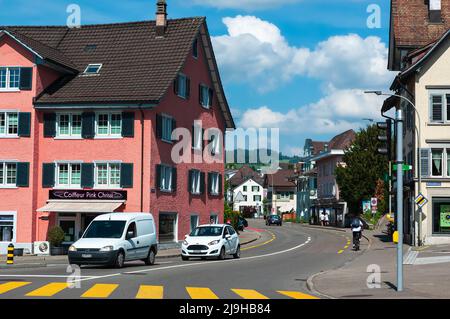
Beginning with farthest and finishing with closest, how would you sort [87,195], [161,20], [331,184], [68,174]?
[331,184], [161,20], [68,174], [87,195]

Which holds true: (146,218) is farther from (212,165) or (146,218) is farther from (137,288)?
(212,165)

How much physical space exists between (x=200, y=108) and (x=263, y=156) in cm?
1035

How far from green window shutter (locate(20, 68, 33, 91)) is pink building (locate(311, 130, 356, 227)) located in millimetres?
51422

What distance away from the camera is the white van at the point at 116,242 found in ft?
92.2

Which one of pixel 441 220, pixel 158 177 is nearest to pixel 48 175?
pixel 158 177

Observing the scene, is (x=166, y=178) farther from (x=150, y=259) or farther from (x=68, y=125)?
(x=150, y=259)

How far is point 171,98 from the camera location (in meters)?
46.8

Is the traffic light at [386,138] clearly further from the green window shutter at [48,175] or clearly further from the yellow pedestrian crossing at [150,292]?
the green window shutter at [48,175]

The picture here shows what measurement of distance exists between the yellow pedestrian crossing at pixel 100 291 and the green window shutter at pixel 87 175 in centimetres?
2397

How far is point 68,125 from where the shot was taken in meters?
45.0

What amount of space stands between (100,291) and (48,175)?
88.4 ft

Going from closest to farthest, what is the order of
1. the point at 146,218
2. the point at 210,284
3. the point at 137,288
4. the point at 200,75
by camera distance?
the point at 137,288 < the point at 210,284 < the point at 146,218 < the point at 200,75

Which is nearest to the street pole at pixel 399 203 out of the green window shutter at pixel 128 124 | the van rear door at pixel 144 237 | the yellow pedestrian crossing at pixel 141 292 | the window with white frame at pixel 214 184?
the yellow pedestrian crossing at pixel 141 292
